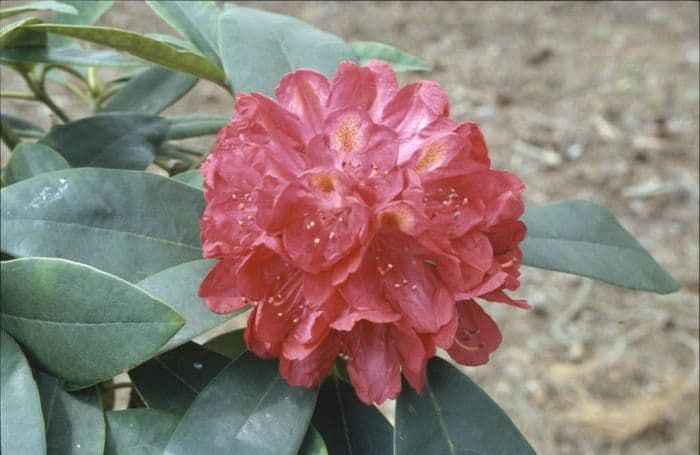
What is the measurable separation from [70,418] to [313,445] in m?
0.22

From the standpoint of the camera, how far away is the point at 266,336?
2.12ft

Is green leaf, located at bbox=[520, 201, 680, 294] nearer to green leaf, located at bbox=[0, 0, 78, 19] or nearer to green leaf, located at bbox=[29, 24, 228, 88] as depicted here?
green leaf, located at bbox=[29, 24, 228, 88]

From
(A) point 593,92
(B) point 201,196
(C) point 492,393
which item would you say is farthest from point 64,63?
(A) point 593,92

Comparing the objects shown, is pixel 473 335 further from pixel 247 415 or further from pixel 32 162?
pixel 32 162

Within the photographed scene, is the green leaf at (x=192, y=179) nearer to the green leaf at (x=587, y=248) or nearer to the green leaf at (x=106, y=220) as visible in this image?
the green leaf at (x=106, y=220)

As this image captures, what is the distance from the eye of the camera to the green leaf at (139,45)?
2.61 feet

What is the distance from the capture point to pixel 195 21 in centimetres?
102

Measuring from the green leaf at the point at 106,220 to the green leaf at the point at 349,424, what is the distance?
19cm

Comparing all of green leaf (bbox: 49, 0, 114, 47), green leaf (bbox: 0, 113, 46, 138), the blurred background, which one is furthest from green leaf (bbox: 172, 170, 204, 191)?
the blurred background

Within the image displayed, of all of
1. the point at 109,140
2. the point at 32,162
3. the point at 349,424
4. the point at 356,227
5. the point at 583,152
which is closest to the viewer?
the point at 356,227

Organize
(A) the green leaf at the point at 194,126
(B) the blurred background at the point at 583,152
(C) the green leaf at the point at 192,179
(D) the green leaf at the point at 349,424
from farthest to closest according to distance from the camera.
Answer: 1. (B) the blurred background at the point at 583,152
2. (A) the green leaf at the point at 194,126
3. (C) the green leaf at the point at 192,179
4. (D) the green leaf at the point at 349,424

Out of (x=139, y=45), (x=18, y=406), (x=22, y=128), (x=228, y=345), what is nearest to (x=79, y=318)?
(x=18, y=406)

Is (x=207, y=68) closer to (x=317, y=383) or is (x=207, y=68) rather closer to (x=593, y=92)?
(x=317, y=383)

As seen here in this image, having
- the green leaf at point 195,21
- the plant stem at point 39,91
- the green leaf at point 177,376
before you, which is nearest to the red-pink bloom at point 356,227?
the green leaf at point 177,376
